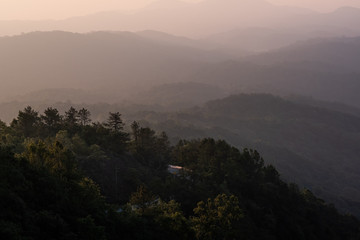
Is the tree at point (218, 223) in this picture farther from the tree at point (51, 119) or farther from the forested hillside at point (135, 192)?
the tree at point (51, 119)

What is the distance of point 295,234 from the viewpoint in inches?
1955

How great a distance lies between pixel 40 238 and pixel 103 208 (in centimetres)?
749

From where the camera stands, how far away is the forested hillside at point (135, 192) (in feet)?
84.8

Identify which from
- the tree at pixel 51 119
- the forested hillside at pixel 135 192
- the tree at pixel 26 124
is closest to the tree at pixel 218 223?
the forested hillside at pixel 135 192

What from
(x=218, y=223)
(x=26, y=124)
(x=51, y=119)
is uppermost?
(x=51, y=119)

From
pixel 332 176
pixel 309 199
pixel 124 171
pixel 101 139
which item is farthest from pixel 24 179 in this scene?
pixel 332 176

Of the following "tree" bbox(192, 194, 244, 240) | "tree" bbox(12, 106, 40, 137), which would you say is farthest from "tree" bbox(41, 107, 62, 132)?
"tree" bbox(192, 194, 244, 240)

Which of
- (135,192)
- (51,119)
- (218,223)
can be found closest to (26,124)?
(51,119)

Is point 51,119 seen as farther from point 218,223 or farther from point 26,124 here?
point 218,223

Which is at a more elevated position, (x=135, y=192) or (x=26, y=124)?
(x=26, y=124)

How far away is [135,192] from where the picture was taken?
1569 inches

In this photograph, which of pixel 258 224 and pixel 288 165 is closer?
pixel 258 224

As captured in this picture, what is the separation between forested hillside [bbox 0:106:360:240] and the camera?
25844mm

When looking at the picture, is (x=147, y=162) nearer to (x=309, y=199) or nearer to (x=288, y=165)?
(x=309, y=199)
